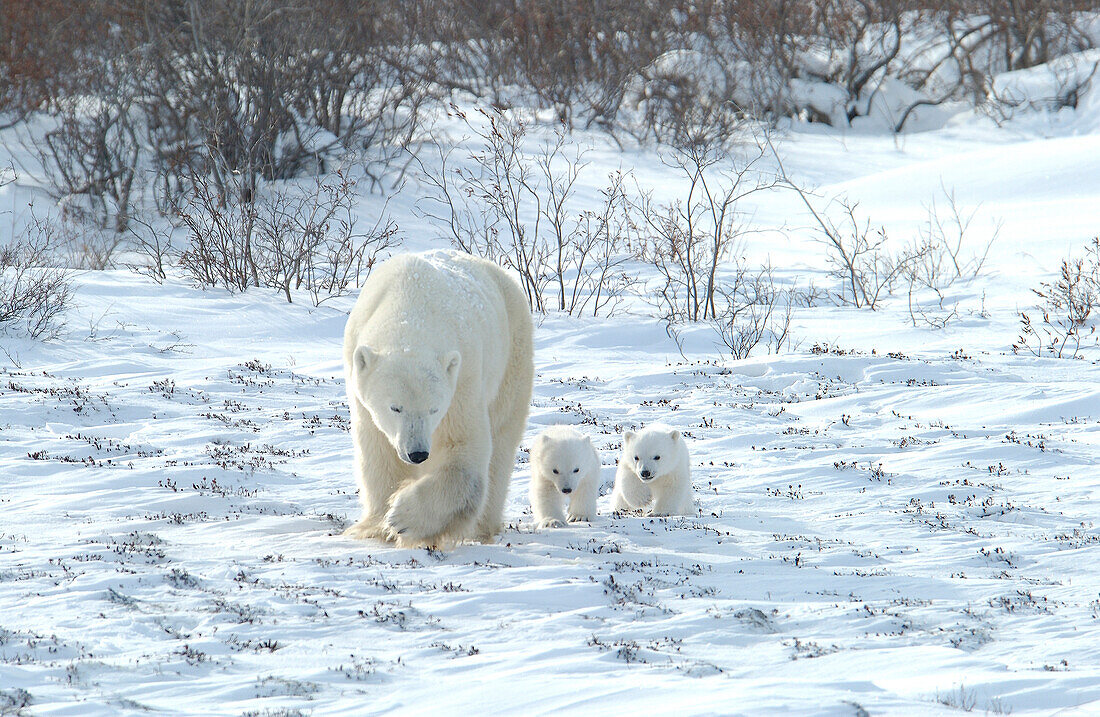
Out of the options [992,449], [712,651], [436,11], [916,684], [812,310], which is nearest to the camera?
[916,684]

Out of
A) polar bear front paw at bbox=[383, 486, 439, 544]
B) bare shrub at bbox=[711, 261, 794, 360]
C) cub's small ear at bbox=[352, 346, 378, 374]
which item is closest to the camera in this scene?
cub's small ear at bbox=[352, 346, 378, 374]

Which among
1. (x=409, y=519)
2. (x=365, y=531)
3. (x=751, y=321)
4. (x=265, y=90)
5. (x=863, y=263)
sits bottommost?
(x=365, y=531)

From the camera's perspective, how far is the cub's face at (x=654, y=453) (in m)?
5.05

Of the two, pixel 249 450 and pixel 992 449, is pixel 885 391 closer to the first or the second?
pixel 992 449

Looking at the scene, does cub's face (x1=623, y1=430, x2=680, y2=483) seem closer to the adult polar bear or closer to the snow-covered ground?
the snow-covered ground

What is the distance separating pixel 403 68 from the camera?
825 inches

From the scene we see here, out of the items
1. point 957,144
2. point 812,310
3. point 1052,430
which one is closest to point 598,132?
point 957,144

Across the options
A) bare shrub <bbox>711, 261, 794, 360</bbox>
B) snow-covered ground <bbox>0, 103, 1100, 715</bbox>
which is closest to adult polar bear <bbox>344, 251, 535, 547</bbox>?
snow-covered ground <bbox>0, 103, 1100, 715</bbox>

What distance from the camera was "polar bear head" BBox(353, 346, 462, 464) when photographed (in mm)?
3791

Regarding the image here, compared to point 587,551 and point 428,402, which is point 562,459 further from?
point 428,402

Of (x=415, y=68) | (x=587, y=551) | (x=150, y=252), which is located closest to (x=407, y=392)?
(x=587, y=551)

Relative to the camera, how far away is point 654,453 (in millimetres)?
5066

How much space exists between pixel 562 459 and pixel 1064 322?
6992 millimetres

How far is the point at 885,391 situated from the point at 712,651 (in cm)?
500
